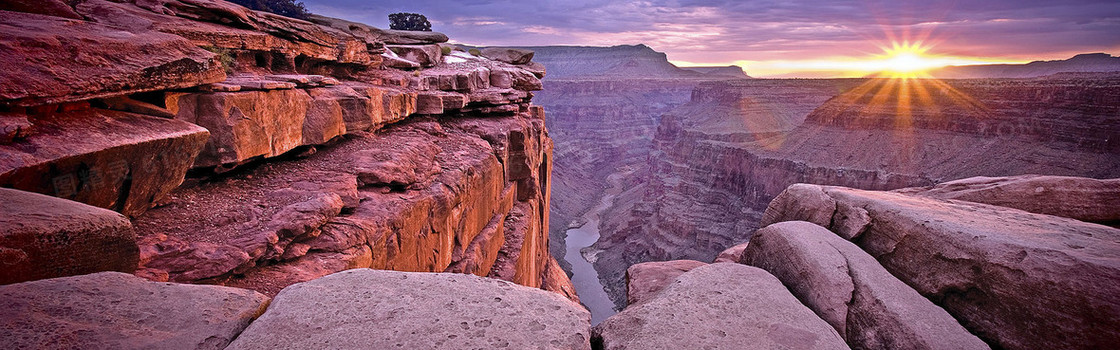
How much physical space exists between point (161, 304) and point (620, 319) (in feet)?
10.6

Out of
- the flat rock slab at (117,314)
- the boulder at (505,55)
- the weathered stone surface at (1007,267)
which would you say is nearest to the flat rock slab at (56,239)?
the flat rock slab at (117,314)

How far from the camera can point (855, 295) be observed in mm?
4797

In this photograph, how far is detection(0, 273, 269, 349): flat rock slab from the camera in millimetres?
2336

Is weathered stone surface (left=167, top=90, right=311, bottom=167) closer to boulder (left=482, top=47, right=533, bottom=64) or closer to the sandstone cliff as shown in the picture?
the sandstone cliff

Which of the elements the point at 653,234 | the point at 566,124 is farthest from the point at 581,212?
the point at 566,124

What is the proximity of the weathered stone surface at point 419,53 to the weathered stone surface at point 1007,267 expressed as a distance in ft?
38.7

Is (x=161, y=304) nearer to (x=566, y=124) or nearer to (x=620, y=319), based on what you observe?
(x=620, y=319)

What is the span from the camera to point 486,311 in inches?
136

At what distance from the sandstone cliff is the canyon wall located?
25.3m

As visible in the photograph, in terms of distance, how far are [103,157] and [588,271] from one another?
117ft

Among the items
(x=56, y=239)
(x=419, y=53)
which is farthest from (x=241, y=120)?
(x=419, y=53)

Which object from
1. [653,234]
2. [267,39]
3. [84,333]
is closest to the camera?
[84,333]

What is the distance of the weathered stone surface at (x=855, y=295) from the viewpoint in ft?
14.0

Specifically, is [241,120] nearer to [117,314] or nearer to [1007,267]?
[117,314]
